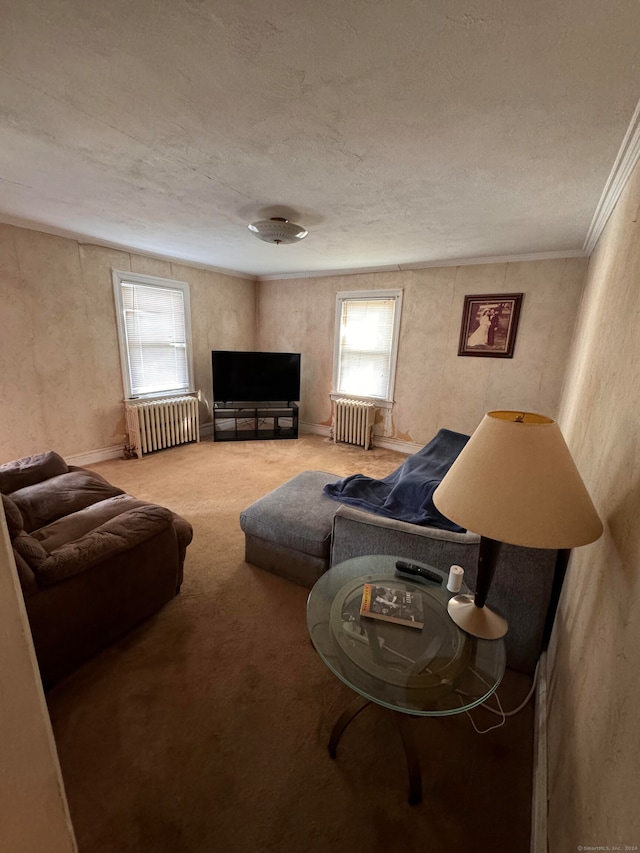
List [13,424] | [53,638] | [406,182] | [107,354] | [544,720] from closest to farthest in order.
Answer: [544,720], [53,638], [406,182], [13,424], [107,354]

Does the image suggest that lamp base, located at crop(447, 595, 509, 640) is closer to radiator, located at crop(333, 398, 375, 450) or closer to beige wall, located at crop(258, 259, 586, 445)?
beige wall, located at crop(258, 259, 586, 445)

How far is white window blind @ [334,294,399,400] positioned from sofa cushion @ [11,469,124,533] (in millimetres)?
3397

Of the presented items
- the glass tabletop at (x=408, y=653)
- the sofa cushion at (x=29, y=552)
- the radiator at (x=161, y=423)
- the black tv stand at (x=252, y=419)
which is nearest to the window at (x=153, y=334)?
the radiator at (x=161, y=423)

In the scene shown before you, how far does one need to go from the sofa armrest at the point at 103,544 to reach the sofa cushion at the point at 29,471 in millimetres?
1013

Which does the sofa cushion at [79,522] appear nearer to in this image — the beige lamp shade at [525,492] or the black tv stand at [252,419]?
the beige lamp shade at [525,492]

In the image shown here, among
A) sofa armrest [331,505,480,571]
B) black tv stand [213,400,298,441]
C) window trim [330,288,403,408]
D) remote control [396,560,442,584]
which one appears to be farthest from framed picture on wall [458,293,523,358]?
remote control [396,560,442,584]

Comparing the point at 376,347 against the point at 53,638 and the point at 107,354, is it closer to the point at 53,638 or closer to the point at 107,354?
the point at 107,354

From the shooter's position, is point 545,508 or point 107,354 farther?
point 107,354

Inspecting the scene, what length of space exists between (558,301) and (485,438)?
338 centimetres

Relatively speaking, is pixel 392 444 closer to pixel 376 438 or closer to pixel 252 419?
pixel 376 438

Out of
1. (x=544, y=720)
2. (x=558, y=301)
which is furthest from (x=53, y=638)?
(x=558, y=301)

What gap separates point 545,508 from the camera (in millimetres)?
887

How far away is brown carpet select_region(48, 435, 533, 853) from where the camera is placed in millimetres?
1097

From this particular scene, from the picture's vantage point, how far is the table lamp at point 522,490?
34.4 inches
